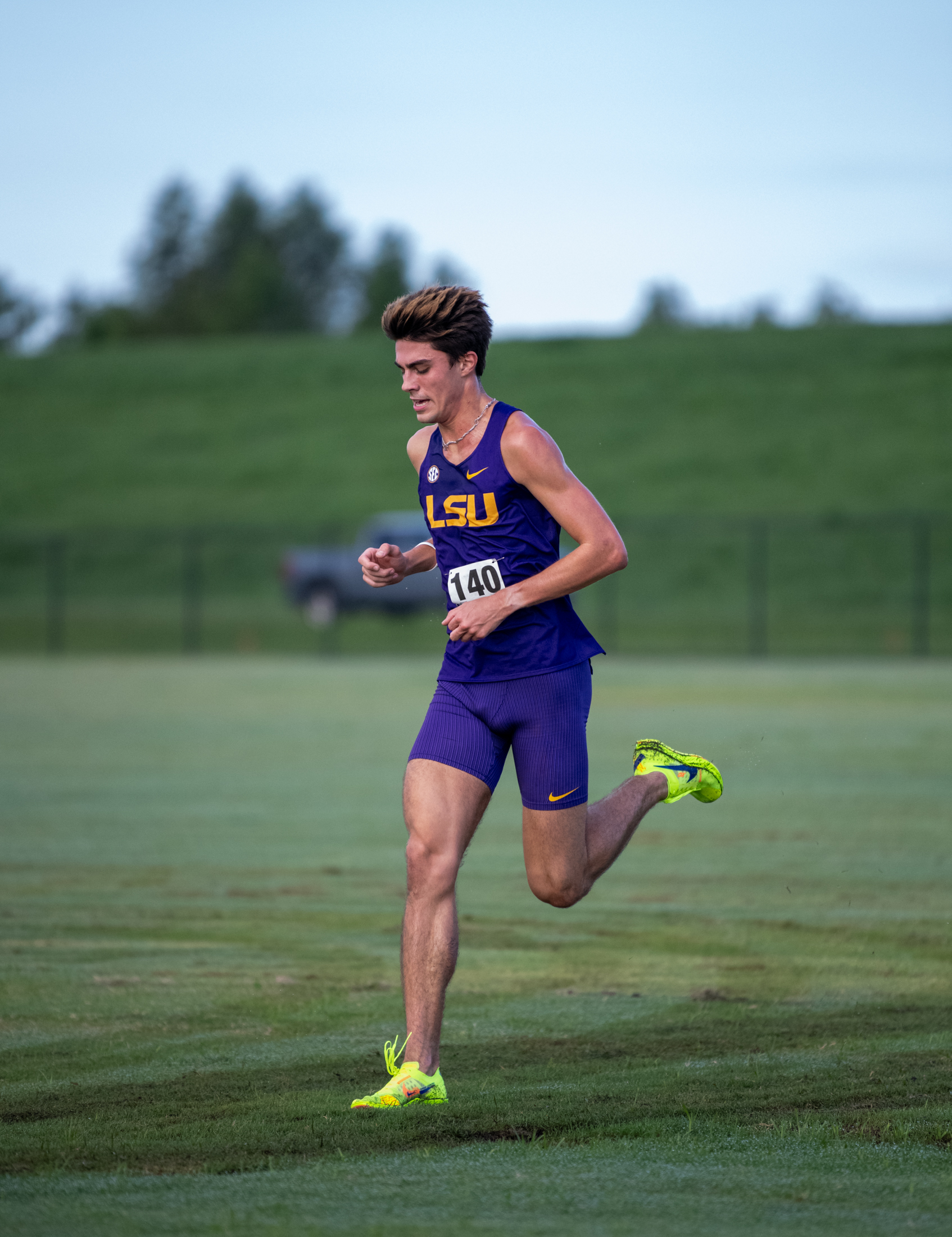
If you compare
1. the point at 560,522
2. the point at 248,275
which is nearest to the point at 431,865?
the point at 560,522

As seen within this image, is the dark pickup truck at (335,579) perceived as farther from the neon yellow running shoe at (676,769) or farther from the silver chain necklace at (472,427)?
the silver chain necklace at (472,427)

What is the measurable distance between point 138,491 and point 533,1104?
51903 millimetres

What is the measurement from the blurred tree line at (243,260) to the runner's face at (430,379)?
360 feet

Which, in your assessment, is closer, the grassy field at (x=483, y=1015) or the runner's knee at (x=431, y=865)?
the grassy field at (x=483, y=1015)

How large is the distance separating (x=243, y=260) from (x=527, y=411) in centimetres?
5812

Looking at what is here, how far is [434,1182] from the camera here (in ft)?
12.6

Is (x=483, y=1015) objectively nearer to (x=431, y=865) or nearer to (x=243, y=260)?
(x=431, y=865)

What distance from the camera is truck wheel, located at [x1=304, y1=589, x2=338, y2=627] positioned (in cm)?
3938

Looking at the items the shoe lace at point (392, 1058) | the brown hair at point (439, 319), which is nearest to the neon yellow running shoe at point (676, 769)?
the shoe lace at point (392, 1058)

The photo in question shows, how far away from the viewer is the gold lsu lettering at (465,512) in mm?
4988

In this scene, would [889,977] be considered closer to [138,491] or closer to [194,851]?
[194,851]

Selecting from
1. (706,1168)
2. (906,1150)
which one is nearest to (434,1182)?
(706,1168)

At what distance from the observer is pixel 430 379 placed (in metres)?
4.95

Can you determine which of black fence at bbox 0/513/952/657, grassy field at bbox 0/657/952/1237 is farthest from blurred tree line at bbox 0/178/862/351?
grassy field at bbox 0/657/952/1237
